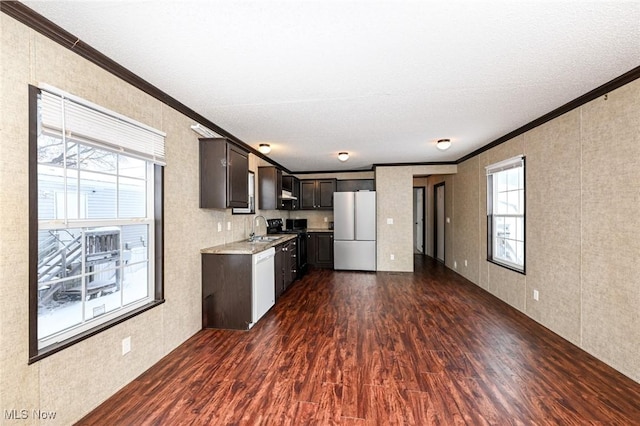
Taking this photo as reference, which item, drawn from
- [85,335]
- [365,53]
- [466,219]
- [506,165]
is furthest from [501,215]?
[85,335]

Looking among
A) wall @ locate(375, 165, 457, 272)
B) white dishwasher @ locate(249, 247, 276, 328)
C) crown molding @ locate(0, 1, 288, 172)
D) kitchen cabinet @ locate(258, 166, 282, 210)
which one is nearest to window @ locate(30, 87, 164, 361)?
crown molding @ locate(0, 1, 288, 172)

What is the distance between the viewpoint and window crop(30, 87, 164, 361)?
5.21 ft

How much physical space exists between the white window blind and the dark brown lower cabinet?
4.17 ft

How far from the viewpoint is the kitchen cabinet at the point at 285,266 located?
416 cm

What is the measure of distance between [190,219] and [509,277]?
170 inches

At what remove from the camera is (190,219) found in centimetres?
297

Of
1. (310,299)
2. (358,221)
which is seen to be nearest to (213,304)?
(310,299)

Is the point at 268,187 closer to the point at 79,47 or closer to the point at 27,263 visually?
the point at 79,47

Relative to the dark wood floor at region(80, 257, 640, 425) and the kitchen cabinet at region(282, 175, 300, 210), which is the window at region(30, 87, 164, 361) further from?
the kitchen cabinet at region(282, 175, 300, 210)

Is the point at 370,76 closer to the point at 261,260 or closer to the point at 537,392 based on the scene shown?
the point at 261,260

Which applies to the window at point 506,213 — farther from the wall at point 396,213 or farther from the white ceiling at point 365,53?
the wall at point 396,213

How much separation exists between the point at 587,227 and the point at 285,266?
3.80 meters

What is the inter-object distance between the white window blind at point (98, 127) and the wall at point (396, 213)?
4624 mm

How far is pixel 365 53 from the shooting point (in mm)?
1920
